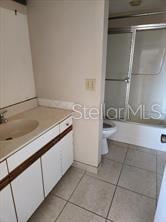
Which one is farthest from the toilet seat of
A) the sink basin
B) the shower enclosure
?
the sink basin

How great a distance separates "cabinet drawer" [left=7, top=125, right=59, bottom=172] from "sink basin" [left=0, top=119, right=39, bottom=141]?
20 cm

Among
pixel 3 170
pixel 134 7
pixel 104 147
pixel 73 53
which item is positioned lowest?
pixel 104 147

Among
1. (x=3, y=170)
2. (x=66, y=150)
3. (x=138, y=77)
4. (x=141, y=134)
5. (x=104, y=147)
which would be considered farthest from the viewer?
(x=138, y=77)

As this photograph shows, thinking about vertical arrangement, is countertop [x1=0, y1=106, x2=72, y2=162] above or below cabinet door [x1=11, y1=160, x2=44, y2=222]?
above

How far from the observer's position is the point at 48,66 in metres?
1.79

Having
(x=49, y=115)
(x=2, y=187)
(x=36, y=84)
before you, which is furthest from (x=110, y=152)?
(x=2, y=187)

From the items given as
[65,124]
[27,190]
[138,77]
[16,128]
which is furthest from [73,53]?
[138,77]

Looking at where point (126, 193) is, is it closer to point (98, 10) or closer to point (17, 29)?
point (98, 10)

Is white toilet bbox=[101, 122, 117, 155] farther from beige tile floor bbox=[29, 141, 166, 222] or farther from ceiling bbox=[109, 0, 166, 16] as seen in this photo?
ceiling bbox=[109, 0, 166, 16]

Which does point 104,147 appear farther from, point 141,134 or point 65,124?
point 65,124

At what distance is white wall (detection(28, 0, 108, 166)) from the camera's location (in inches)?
57.4

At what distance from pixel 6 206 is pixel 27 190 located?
0.20m

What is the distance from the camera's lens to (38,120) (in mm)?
1531

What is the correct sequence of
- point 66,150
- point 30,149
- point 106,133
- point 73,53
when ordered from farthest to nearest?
1. point 106,133
2. point 66,150
3. point 73,53
4. point 30,149
